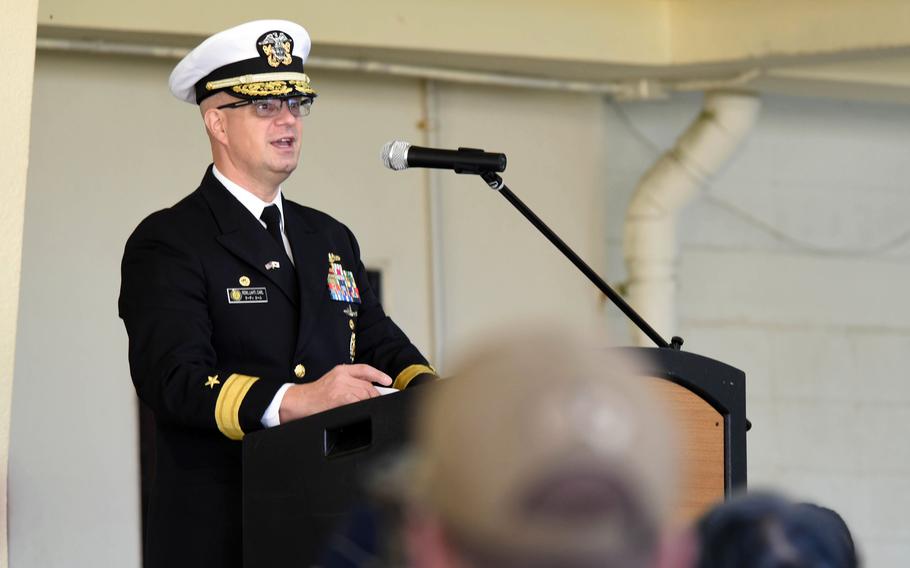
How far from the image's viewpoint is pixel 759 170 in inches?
214

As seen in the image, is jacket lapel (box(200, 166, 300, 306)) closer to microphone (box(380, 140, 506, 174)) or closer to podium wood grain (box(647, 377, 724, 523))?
microphone (box(380, 140, 506, 174))

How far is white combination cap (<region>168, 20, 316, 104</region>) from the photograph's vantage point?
2465 mm

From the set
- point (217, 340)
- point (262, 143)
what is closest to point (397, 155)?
point (262, 143)

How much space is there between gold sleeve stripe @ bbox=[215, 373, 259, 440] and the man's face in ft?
1.48

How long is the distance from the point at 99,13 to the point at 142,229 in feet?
6.33

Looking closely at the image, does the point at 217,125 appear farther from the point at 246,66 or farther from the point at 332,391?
the point at 332,391

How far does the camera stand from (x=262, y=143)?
2.44 metres

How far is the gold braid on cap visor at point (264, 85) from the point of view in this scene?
2.46 meters

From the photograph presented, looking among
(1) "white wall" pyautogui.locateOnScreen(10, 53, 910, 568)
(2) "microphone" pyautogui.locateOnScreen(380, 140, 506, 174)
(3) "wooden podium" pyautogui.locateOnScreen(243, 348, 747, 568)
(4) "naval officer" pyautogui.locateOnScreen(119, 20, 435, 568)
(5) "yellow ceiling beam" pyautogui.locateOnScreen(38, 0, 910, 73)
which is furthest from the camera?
(5) "yellow ceiling beam" pyautogui.locateOnScreen(38, 0, 910, 73)

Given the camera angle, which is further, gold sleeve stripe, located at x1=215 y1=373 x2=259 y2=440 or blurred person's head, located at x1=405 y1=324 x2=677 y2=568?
gold sleeve stripe, located at x1=215 y1=373 x2=259 y2=440

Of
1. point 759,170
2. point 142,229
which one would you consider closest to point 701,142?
point 759,170

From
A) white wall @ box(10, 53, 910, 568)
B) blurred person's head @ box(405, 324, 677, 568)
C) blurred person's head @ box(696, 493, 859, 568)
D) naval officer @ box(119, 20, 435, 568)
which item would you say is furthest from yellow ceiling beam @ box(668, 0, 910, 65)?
blurred person's head @ box(405, 324, 677, 568)

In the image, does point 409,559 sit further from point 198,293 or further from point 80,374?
point 80,374

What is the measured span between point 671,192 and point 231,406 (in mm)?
3154
